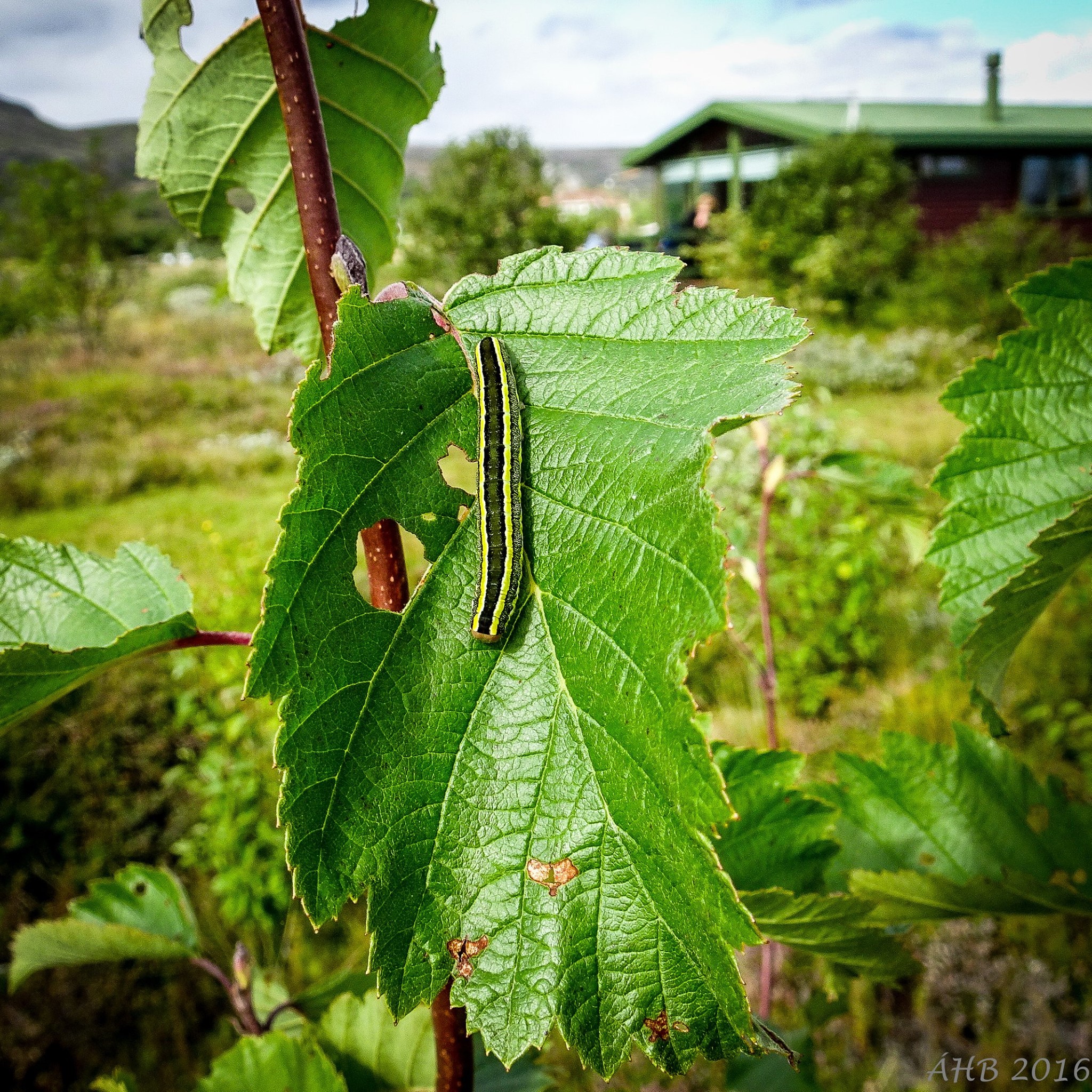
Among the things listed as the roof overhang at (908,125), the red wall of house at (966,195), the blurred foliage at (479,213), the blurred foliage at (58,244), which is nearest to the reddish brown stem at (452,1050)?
the blurred foliage at (479,213)

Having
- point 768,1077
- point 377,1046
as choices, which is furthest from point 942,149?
point 377,1046

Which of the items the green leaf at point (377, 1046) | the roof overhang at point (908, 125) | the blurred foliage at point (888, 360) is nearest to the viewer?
the green leaf at point (377, 1046)

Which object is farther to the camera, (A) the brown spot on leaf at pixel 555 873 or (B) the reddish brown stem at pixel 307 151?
(B) the reddish brown stem at pixel 307 151

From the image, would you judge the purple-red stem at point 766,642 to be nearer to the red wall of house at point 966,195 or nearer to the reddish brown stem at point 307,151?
the reddish brown stem at point 307,151

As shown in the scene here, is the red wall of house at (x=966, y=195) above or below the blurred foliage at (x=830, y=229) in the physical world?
above

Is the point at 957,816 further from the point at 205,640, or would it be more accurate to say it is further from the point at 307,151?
the point at 307,151

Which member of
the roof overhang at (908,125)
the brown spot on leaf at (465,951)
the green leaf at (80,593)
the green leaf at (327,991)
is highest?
the roof overhang at (908,125)

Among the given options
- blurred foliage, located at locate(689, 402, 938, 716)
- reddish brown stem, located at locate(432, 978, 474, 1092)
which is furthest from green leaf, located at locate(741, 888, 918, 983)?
blurred foliage, located at locate(689, 402, 938, 716)
